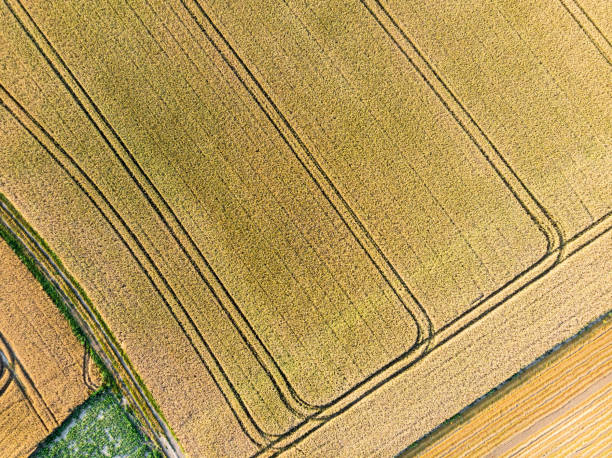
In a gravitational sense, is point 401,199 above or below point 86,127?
below

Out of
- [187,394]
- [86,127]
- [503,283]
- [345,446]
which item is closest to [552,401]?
[503,283]

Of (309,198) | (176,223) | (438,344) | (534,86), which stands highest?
(176,223)

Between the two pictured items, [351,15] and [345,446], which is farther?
[351,15]

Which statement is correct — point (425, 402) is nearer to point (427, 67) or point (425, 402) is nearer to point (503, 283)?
point (503, 283)

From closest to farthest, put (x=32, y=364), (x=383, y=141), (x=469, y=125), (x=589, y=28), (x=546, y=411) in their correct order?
(x=32, y=364)
(x=546, y=411)
(x=383, y=141)
(x=469, y=125)
(x=589, y=28)

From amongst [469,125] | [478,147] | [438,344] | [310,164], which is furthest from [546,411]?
[310,164]

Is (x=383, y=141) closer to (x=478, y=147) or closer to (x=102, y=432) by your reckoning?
(x=478, y=147)

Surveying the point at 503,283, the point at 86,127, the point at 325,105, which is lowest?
the point at 503,283
